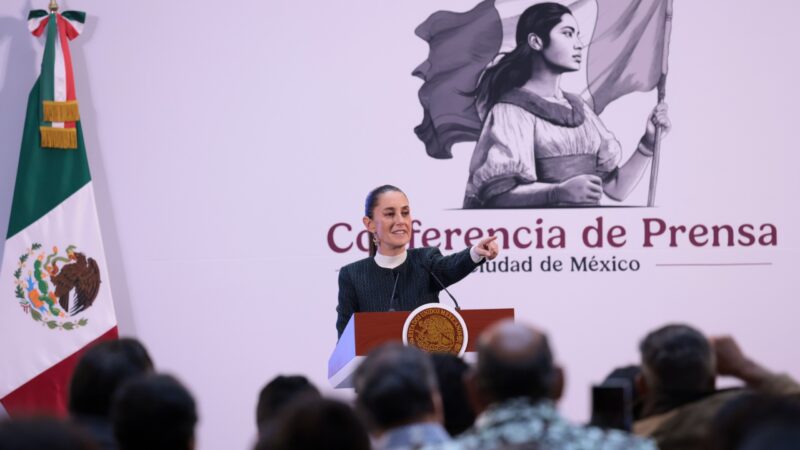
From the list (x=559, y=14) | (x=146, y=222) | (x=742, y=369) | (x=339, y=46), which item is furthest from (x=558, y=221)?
(x=742, y=369)

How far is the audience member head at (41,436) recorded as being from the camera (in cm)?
168

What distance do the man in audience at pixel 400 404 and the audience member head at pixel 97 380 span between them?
0.76 metres

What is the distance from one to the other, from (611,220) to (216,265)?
2298mm

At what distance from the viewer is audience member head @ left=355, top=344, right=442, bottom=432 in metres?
2.48

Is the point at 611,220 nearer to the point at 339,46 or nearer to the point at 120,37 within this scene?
the point at 339,46

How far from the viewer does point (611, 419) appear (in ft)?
8.95

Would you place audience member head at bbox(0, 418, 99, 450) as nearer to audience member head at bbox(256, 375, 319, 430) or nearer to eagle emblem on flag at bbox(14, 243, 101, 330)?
audience member head at bbox(256, 375, 319, 430)

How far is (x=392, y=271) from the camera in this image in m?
4.91

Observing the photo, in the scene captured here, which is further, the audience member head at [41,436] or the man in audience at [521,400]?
the man in audience at [521,400]

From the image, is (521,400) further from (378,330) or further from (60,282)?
(60,282)

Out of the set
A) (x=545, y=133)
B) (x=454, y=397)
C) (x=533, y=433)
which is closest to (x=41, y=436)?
(x=533, y=433)

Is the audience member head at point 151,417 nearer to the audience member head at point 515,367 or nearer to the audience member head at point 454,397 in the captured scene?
the audience member head at point 515,367

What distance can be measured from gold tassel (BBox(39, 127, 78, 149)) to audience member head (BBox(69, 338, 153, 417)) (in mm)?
3458

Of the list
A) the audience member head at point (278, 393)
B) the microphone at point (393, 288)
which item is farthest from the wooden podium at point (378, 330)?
the audience member head at point (278, 393)
